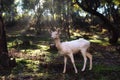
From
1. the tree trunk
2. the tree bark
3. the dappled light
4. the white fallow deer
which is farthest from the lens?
the tree bark

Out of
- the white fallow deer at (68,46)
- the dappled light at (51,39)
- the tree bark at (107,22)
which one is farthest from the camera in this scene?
the tree bark at (107,22)

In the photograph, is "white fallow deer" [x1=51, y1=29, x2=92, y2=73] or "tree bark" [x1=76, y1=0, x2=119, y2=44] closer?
"white fallow deer" [x1=51, y1=29, x2=92, y2=73]

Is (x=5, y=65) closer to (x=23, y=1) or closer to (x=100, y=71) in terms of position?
(x=100, y=71)

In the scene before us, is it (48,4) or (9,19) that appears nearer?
(48,4)

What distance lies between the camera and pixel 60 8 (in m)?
42.3

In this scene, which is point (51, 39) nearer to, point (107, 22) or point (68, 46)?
point (107, 22)

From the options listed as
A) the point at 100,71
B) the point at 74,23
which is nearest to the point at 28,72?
the point at 100,71

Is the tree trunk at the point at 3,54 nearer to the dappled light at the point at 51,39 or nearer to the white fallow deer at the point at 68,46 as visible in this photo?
the dappled light at the point at 51,39

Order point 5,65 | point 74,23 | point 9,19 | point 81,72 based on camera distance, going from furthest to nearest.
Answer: point 9,19 → point 74,23 → point 5,65 → point 81,72

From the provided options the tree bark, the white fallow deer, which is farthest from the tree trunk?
the tree bark

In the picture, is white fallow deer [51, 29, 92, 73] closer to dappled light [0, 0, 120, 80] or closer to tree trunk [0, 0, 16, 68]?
dappled light [0, 0, 120, 80]

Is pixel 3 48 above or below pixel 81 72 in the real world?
above

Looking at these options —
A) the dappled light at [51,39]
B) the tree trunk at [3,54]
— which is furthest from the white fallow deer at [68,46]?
the tree trunk at [3,54]

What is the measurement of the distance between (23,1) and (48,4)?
828 centimetres
